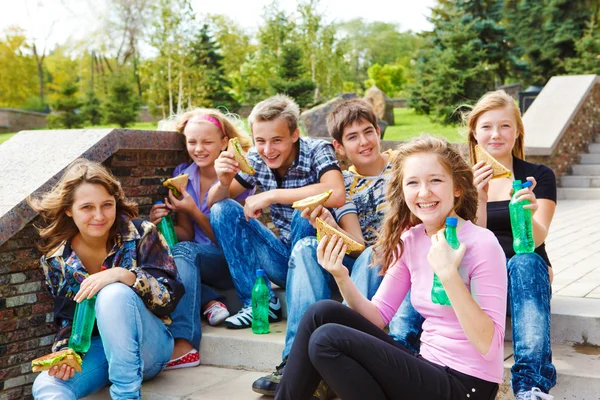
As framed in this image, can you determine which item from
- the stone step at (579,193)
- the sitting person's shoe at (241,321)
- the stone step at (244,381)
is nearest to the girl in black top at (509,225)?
the stone step at (244,381)

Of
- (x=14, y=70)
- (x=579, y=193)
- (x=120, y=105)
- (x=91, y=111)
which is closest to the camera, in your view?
(x=579, y=193)

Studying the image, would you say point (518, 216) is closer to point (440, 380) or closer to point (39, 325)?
point (440, 380)

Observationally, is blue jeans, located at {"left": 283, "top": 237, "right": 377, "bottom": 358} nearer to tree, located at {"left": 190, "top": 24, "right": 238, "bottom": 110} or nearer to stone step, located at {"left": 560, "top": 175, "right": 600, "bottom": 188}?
stone step, located at {"left": 560, "top": 175, "right": 600, "bottom": 188}

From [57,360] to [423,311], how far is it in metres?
1.82

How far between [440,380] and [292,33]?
19163 mm

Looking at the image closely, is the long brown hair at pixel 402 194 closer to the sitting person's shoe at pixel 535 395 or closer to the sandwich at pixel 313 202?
the sandwich at pixel 313 202

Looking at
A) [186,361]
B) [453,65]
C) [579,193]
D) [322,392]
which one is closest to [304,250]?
[322,392]

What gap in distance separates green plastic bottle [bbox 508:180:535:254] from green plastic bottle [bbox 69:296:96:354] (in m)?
2.18

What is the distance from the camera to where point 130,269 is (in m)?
3.59

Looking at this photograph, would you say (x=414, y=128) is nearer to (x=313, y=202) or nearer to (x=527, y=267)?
(x=313, y=202)

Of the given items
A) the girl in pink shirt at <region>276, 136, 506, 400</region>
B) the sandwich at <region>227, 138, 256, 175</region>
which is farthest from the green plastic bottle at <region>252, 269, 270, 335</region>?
the girl in pink shirt at <region>276, 136, 506, 400</region>

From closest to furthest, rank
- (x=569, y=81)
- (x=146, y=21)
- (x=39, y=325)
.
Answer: (x=39, y=325), (x=569, y=81), (x=146, y=21)

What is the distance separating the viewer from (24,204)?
373 cm

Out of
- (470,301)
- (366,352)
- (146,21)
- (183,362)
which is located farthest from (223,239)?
(146,21)
